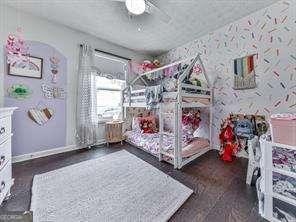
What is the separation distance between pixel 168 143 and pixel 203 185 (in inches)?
38.3

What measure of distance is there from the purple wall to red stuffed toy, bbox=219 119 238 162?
3.01 m

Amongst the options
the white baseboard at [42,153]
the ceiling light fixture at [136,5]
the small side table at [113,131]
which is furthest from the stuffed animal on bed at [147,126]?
the ceiling light fixture at [136,5]

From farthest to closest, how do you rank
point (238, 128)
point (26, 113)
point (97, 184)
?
point (238, 128) → point (26, 113) → point (97, 184)

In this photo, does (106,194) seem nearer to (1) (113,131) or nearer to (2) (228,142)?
(1) (113,131)

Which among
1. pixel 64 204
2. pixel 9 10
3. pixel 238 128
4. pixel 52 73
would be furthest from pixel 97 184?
pixel 9 10

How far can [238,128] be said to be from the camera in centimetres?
289

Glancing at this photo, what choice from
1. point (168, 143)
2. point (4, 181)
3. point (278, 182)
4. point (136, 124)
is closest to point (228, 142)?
point (168, 143)

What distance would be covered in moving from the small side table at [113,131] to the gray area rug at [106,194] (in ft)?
3.74

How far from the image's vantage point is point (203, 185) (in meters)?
1.90

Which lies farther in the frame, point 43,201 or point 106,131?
point 106,131

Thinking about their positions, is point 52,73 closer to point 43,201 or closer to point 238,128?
point 43,201

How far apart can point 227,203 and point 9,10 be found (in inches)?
155

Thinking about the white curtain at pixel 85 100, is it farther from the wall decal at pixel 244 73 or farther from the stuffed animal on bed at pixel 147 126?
the wall decal at pixel 244 73

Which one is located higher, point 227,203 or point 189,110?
→ point 189,110
